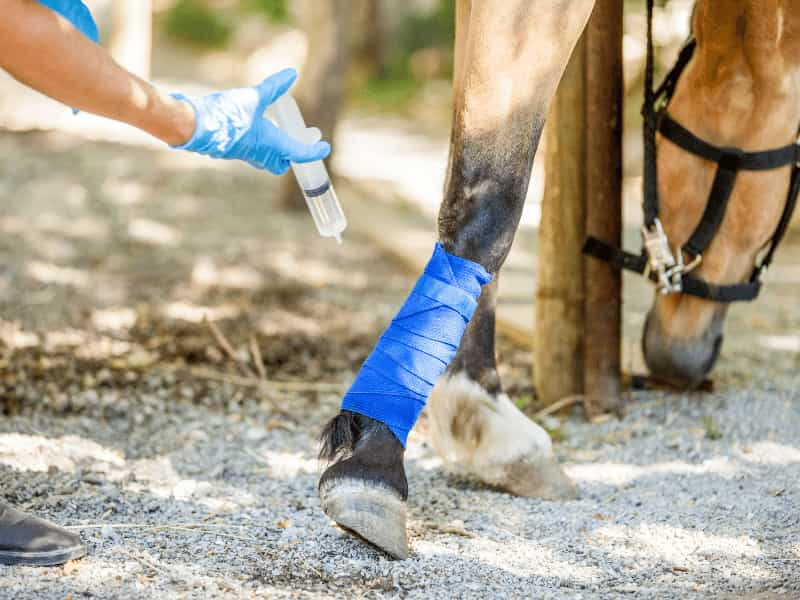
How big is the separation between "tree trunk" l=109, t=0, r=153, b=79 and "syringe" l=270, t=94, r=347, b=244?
12.3ft

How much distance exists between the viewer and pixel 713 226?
2.18m

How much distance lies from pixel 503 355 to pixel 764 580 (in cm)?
148

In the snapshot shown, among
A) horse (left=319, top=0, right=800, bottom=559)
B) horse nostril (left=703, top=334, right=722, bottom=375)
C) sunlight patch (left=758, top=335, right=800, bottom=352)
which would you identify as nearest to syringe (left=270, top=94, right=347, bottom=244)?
horse (left=319, top=0, right=800, bottom=559)

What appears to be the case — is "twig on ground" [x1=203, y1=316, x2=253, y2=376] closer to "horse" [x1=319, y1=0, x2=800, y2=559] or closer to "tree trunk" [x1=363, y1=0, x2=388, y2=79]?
"horse" [x1=319, y1=0, x2=800, y2=559]

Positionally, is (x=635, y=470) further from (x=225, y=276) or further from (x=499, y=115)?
(x=225, y=276)

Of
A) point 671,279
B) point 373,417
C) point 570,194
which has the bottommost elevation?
point 373,417

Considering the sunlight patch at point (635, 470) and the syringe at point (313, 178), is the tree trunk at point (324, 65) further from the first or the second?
the sunlight patch at point (635, 470)

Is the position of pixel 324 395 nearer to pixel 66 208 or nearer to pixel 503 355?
pixel 503 355

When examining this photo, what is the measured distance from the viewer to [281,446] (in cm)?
231

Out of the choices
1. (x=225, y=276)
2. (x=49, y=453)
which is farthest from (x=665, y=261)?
(x=225, y=276)

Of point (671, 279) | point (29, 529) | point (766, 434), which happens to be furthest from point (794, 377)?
point (29, 529)

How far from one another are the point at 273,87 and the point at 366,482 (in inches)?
29.1

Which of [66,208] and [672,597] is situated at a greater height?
[66,208]

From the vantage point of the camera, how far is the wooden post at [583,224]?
7.58 ft
